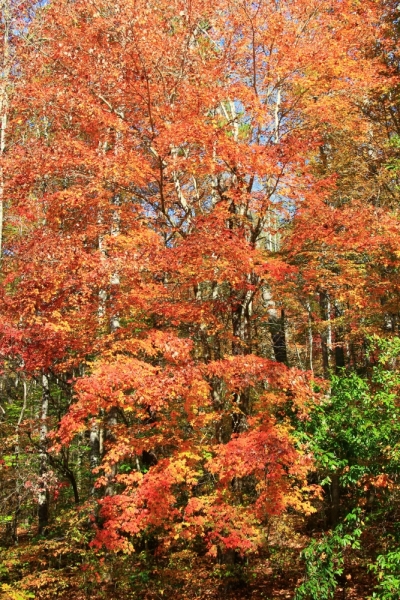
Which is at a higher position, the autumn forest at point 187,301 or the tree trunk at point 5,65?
the tree trunk at point 5,65

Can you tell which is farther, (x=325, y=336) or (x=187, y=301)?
(x=325, y=336)

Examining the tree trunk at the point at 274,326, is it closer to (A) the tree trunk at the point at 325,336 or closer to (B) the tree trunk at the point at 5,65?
(A) the tree trunk at the point at 325,336

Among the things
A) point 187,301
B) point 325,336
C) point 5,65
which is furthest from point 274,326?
point 5,65

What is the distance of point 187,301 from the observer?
33.1ft

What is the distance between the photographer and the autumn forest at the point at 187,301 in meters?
7.70

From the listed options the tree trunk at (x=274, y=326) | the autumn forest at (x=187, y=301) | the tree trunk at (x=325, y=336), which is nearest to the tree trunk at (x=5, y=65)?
the autumn forest at (x=187, y=301)

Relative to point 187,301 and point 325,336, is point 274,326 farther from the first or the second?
point 325,336

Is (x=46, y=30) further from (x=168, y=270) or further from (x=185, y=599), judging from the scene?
(x=185, y=599)

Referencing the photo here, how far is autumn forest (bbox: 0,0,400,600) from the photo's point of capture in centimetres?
770

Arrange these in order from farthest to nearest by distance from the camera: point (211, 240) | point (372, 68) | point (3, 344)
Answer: point (372, 68)
point (3, 344)
point (211, 240)

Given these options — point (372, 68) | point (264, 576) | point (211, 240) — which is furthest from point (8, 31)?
point (264, 576)

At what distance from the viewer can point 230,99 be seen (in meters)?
10.7

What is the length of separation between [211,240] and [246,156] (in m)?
2.08

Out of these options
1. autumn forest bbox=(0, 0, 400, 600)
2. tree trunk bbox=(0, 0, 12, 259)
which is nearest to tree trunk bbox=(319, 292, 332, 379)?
autumn forest bbox=(0, 0, 400, 600)
